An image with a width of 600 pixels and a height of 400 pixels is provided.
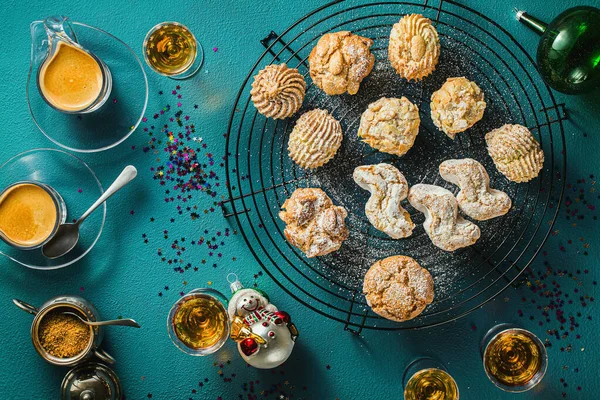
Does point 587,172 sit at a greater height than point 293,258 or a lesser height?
greater

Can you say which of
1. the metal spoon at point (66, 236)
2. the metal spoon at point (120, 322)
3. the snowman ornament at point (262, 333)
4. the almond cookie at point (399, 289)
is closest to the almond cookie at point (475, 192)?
the almond cookie at point (399, 289)

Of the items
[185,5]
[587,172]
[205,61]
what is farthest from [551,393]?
[185,5]

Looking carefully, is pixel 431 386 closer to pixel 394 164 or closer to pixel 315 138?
pixel 394 164

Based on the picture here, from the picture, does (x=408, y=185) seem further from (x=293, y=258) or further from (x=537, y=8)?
(x=537, y=8)

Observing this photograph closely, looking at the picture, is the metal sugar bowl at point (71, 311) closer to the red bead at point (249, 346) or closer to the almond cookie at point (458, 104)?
the red bead at point (249, 346)

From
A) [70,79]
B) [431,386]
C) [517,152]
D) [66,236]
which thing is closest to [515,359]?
[431,386]

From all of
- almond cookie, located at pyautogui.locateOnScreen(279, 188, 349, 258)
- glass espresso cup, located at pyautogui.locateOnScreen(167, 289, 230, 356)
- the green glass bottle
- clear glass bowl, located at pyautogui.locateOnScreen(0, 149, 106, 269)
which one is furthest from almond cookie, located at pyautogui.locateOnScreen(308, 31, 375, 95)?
clear glass bowl, located at pyautogui.locateOnScreen(0, 149, 106, 269)
